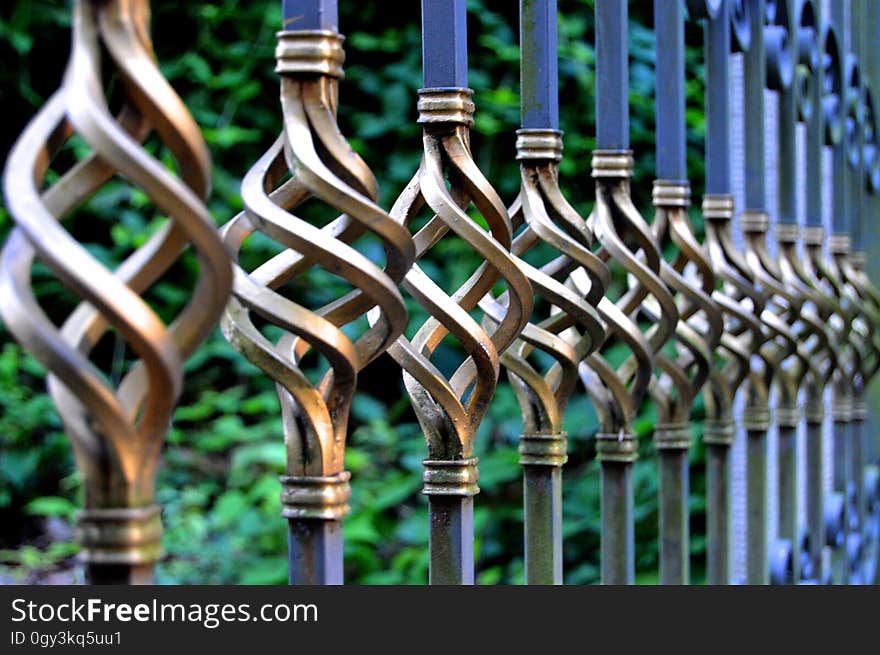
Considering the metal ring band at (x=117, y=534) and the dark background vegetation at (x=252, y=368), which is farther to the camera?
the dark background vegetation at (x=252, y=368)

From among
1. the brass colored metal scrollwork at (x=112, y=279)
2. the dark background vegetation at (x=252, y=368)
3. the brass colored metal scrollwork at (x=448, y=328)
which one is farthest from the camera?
the dark background vegetation at (x=252, y=368)

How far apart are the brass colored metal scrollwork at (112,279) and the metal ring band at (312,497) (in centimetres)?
16

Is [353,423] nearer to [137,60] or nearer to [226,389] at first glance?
[226,389]

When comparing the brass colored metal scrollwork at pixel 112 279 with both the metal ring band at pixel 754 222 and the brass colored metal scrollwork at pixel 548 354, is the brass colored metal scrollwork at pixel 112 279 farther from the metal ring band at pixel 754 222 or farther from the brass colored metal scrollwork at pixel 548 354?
the metal ring band at pixel 754 222

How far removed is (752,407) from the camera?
4.74 feet

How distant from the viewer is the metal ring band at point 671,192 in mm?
1167

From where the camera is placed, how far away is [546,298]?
2.96ft

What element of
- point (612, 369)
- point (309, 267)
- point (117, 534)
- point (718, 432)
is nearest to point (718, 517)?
point (718, 432)

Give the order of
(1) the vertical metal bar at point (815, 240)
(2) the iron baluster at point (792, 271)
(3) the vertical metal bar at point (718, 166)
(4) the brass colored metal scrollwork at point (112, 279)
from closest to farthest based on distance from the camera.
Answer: (4) the brass colored metal scrollwork at point (112, 279), (3) the vertical metal bar at point (718, 166), (2) the iron baluster at point (792, 271), (1) the vertical metal bar at point (815, 240)

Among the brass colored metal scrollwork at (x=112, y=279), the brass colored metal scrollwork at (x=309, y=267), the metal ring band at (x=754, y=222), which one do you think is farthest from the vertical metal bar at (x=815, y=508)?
the brass colored metal scrollwork at (x=112, y=279)

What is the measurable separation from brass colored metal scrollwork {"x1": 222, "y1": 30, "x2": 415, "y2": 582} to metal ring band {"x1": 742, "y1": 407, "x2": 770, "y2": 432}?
908 mm

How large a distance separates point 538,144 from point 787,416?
0.84 metres
